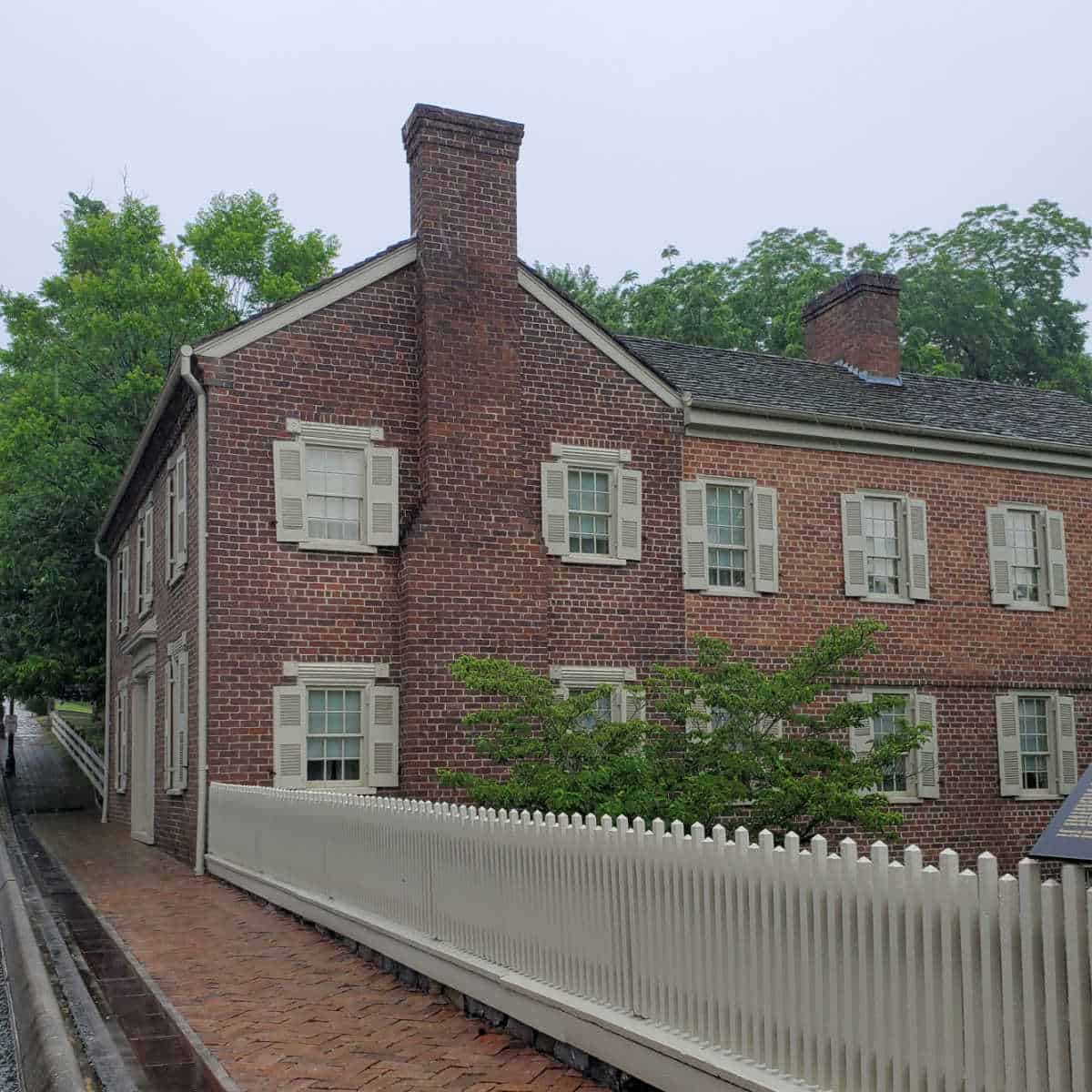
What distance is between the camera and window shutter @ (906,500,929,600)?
66.4ft

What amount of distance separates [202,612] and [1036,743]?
13.3 m

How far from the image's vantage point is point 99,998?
27.6 ft

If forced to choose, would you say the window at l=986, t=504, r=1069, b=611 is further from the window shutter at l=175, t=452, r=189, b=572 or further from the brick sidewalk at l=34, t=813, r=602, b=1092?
the brick sidewalk at l=34, t=813, r=602, b=1092

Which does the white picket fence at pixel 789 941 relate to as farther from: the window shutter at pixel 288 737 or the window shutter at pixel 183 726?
the window shutter at pixel 183 726

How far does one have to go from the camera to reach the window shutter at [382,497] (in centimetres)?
1683

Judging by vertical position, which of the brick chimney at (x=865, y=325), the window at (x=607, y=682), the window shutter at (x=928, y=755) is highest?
the brick chimney at (x=865, y=325)

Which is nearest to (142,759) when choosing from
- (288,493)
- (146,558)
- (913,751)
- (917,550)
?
(146,558)

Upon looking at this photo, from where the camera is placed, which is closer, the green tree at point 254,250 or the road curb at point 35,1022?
the road curb at point 35,1022

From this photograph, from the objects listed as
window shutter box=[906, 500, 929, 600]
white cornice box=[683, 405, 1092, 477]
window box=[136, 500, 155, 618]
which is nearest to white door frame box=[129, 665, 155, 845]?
window box=[136, 500, 155, 618]

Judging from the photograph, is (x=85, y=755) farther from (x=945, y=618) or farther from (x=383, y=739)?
(x=945, y=618)

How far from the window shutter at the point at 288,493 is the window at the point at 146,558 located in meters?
5.41

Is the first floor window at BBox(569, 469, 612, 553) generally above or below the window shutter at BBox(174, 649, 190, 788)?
above

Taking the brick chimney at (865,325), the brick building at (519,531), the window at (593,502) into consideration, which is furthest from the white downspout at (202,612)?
the brick chimney at (865,325)

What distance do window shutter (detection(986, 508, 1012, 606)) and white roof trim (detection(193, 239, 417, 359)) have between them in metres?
10.2
